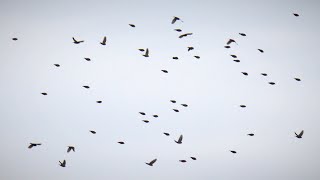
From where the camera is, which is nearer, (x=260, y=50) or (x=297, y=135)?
(x=260, y=50)

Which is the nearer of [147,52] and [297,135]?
[147,52]

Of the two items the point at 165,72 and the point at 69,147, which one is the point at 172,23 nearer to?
the point at 165,72

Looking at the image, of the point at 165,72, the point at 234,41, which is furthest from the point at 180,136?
the point at 234,41

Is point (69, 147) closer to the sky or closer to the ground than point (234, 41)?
closer to the ground

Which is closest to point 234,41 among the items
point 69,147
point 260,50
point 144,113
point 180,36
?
point 260,50

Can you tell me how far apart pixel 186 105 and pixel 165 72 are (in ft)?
19.2

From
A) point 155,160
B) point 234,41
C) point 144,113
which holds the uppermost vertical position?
point 234,41

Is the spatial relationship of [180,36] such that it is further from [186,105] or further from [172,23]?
[186,105]

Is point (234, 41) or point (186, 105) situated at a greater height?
point (234, 41)

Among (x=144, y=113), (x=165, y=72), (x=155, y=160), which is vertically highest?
(x=165, y=72)

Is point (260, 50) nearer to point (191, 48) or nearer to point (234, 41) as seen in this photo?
point (234, 41)

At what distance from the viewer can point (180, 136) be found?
7100 centimetres

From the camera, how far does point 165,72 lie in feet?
215

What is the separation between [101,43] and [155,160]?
55.1 feet
